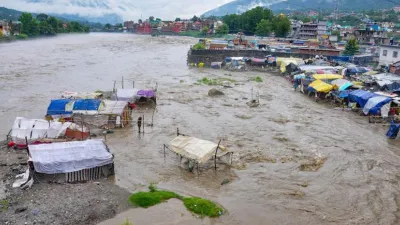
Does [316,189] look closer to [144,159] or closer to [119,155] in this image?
[144,159]

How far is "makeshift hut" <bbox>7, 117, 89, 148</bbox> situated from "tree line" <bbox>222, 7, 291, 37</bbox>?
80.8 metres

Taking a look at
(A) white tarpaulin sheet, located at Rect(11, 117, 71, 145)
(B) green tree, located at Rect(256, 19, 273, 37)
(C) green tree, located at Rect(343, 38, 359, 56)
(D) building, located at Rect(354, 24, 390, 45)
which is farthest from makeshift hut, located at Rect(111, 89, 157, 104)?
(B) green tree, located at Rect(256, 19, 273, 37)

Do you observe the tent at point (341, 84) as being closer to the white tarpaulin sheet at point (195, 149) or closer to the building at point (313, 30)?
the white tarpaulin sheet at point (195, 149)

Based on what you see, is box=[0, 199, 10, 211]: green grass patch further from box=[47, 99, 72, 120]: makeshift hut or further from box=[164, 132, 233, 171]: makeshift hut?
box=[47, 99, 72, 120]: makeshift hut

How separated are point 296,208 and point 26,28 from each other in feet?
333

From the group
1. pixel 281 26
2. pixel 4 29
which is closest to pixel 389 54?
pixel 281 26

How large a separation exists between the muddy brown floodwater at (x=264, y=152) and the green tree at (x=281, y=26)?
5957 cm

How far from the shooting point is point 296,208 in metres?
12.5

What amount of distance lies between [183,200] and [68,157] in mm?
4589

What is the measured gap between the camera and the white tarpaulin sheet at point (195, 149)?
14516mm

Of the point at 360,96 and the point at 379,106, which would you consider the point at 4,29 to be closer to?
the point at 360,96

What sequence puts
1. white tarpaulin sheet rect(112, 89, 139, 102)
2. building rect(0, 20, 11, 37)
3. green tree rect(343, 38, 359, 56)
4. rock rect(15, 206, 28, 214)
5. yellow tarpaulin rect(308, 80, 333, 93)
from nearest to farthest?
rock rect(15, 206, 28, 214) → white tarpaulin sheet rect(112, 89, 139, 102) → yellow tarpaulin rect(308, 80, 333, 93) → green tree rect(343, 38, 359, 56) → building rect(0, 20, 11, 37)

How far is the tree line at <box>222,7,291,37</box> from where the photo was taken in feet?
301

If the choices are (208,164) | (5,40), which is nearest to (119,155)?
(208,164)
